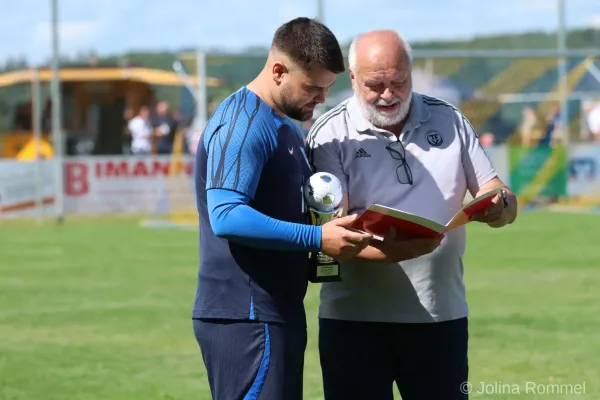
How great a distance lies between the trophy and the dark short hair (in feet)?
1.40

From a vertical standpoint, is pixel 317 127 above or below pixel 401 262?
above

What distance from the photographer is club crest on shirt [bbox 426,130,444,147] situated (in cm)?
516

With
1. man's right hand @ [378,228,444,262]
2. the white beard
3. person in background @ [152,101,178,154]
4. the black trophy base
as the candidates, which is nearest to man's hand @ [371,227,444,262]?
man's right hand @ [378,228,444,262]

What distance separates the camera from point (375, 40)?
498 cm

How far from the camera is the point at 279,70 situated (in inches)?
179

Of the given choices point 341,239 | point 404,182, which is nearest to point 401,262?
point 404,182

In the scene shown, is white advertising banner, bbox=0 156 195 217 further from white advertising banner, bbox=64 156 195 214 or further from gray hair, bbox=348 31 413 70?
gray hair, bbox=348 31 413 70

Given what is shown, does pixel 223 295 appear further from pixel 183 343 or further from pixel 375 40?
pixel 183 343

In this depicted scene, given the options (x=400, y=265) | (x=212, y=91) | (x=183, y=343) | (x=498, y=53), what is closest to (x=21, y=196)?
(x=212, y=91)

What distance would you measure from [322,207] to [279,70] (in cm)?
54

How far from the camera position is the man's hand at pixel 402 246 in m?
4.80

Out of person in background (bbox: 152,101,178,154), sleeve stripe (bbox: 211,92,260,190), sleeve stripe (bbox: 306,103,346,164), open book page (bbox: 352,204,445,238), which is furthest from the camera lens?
person in background (bbox: 152,101,178,154)

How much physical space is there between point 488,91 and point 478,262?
47.0ft

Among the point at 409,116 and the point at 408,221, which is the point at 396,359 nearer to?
the point at 408,221
